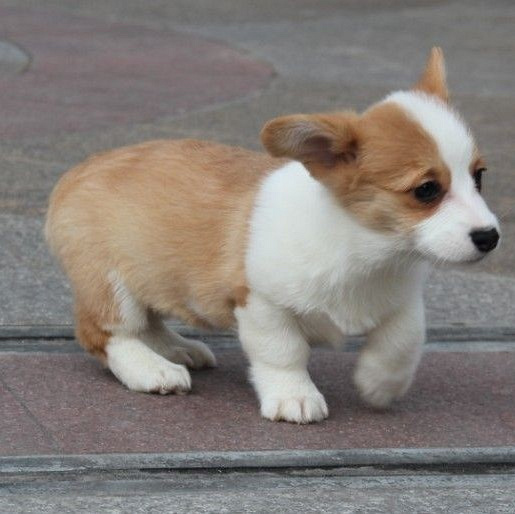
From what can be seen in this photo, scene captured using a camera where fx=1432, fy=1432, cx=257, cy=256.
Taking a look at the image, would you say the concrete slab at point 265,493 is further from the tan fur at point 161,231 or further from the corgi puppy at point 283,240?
the tan fur at point 161,231

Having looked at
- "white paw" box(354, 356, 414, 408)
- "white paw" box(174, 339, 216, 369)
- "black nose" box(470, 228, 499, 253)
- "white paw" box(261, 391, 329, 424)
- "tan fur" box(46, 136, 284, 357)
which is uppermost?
"black nose" box(470, 228, 499, 253)

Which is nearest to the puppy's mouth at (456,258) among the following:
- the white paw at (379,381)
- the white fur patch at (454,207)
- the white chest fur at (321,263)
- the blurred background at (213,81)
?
the white fur patch at (454,207)

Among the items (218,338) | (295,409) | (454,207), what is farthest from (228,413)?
(454,207)

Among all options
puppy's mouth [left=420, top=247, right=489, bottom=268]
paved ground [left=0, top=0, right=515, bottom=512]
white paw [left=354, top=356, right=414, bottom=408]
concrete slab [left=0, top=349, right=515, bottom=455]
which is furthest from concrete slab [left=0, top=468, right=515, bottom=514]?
puppy's mouth [left=420, top=247, right=489, bottom=268]

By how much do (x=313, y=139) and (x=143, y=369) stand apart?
3.52 feet

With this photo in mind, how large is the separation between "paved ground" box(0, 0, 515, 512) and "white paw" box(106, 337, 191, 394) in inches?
2.2

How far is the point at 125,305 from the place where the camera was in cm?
495

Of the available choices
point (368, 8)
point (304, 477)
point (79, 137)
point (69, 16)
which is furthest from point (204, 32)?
point (304, 477)

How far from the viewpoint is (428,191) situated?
13.8 feet

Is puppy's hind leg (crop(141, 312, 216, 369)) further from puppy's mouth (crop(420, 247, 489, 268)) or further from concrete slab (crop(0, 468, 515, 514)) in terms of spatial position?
puppy's mouth (crop(420, 247, 489, 268))

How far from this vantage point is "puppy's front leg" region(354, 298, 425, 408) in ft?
15.1

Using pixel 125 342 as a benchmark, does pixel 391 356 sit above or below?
above

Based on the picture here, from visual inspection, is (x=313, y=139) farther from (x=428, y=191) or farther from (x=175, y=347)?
(x=175, y=347)

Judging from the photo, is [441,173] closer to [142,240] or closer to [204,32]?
[142,240]
